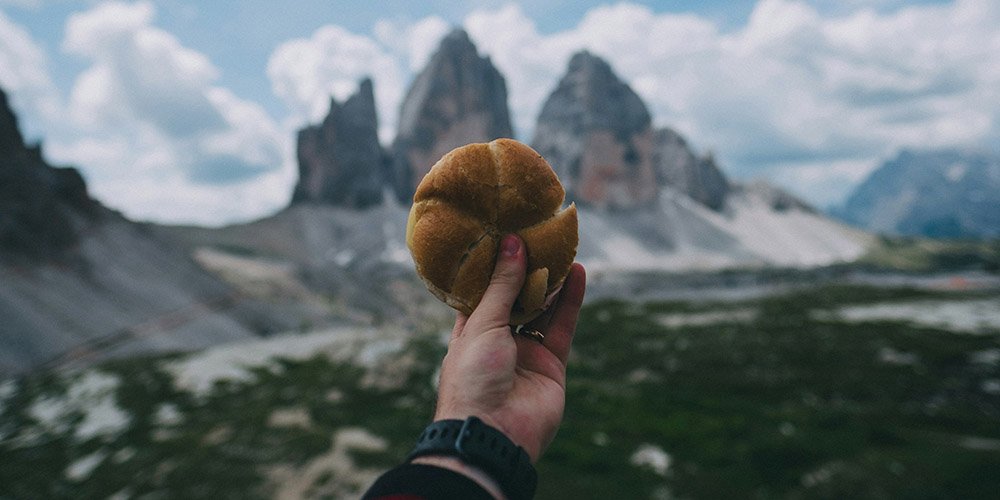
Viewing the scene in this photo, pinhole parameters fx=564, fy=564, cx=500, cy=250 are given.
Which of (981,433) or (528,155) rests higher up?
(528,155)

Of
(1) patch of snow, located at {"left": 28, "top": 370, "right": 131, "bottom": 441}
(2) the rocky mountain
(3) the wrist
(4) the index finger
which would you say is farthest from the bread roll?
(2) the rocky mountain

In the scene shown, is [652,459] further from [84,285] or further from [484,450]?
[84,285]

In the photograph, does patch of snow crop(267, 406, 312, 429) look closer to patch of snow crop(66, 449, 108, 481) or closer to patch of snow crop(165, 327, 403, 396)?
patch of snow crop(66, 449, 108, 481)

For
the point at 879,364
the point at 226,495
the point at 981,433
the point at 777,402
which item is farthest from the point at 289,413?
the point at 879,364

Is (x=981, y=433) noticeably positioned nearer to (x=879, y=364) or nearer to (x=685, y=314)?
(x=879, y=364)

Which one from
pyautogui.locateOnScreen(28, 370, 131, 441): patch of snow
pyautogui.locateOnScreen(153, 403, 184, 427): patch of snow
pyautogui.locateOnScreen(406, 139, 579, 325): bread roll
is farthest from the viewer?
pyautogui.locateOnScreen(28, 370, 131, 441): patch of snow
